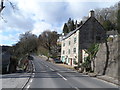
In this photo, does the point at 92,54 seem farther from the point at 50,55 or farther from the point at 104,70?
the point at 50,55

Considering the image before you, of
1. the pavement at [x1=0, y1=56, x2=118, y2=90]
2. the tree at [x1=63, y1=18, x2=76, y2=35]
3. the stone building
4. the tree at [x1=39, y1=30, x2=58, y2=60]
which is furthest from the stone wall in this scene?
the tree at [x1=63, y1=18, x2=76, y2=35]

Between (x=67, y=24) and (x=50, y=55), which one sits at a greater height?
(x=67, y=24)

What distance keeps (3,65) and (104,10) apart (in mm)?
57714

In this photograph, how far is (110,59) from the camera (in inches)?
1149

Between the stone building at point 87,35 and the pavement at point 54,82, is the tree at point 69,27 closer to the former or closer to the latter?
the stone building at point 87,35

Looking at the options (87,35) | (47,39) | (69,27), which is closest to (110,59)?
(87,35)

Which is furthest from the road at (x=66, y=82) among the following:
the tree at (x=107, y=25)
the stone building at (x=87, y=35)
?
the tree at (x=107, y=25)

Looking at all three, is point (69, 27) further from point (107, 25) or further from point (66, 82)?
point (66, 82)

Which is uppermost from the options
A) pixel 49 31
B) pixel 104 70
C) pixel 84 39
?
pixel 49 31

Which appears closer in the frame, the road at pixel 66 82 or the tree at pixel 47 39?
the road at pixel 66 82

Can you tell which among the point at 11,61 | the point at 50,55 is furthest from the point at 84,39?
the point at 50,55

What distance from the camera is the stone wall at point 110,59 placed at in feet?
87.6

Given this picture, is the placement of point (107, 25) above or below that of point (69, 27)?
below

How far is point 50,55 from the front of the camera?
347 ft
